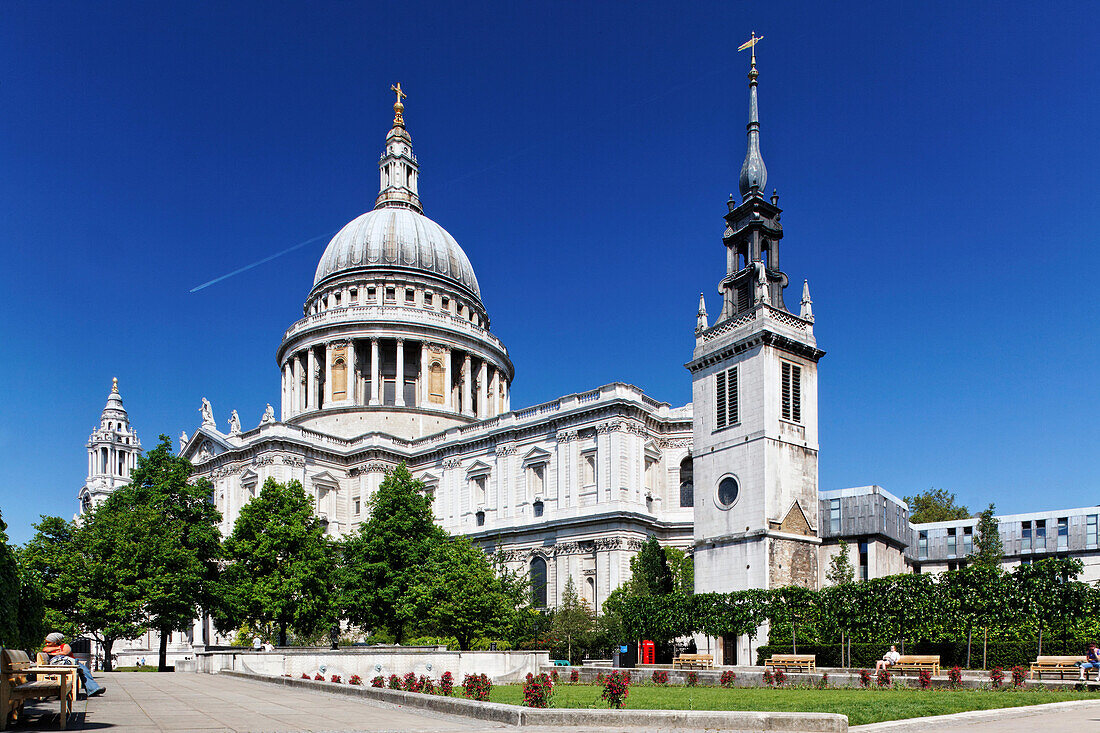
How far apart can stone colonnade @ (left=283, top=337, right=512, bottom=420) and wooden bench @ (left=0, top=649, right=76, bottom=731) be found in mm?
72125

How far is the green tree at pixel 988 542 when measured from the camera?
218 feet

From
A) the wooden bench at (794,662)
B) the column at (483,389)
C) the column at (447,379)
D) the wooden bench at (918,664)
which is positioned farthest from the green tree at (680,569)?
the column at (483,389)

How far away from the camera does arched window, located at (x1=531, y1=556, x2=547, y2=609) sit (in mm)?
67562

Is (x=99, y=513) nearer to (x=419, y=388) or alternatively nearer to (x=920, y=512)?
(x=419, y=388)

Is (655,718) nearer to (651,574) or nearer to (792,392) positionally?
(792,392)

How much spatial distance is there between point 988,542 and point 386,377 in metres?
53.4

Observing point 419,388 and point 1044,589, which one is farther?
point 419,388

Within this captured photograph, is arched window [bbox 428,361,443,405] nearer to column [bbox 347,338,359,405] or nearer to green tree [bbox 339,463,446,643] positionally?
column [bbox 347,338,359,405]

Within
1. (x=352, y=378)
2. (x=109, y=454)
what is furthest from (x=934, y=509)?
(x=109, y=454)

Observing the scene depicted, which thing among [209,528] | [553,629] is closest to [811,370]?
[553,629]

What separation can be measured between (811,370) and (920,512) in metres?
50.7

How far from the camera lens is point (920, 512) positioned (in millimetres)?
90875

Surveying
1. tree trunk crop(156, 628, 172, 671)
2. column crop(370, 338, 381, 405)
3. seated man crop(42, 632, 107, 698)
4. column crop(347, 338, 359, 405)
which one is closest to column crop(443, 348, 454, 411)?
column crop(370, 338, 381, 405)

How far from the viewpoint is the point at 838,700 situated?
20.7 m
